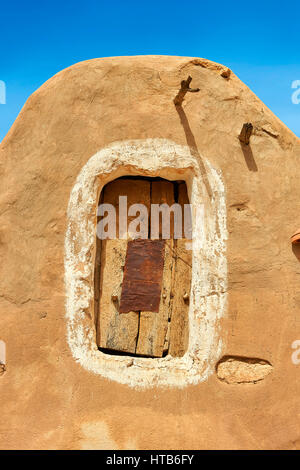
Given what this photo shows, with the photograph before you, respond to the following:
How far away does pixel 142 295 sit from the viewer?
3.82 metres

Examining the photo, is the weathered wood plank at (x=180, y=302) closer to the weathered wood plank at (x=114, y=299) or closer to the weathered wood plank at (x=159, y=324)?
the weathered wood plank at (x=159, y=324)

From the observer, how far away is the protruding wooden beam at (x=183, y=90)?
3.66 metres

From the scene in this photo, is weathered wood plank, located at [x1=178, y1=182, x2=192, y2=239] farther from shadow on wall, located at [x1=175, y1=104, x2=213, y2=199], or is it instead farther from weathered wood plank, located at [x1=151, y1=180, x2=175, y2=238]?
shadow on wall, located at [x1=175, y1=104, x2=213, y2=199]

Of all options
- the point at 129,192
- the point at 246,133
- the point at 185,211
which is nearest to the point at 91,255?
the point at 129,192

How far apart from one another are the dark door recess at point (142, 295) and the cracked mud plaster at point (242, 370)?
1.36 feet

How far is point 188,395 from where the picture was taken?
3.42 metres

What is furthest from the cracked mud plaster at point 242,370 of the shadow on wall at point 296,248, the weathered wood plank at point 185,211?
the weathered wood plank at point 185,211

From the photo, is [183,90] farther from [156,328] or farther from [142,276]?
[156,328]

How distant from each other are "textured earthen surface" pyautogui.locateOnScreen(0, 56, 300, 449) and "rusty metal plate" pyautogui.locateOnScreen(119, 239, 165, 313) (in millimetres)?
506

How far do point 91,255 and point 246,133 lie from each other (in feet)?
5.47

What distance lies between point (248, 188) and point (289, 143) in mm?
577
